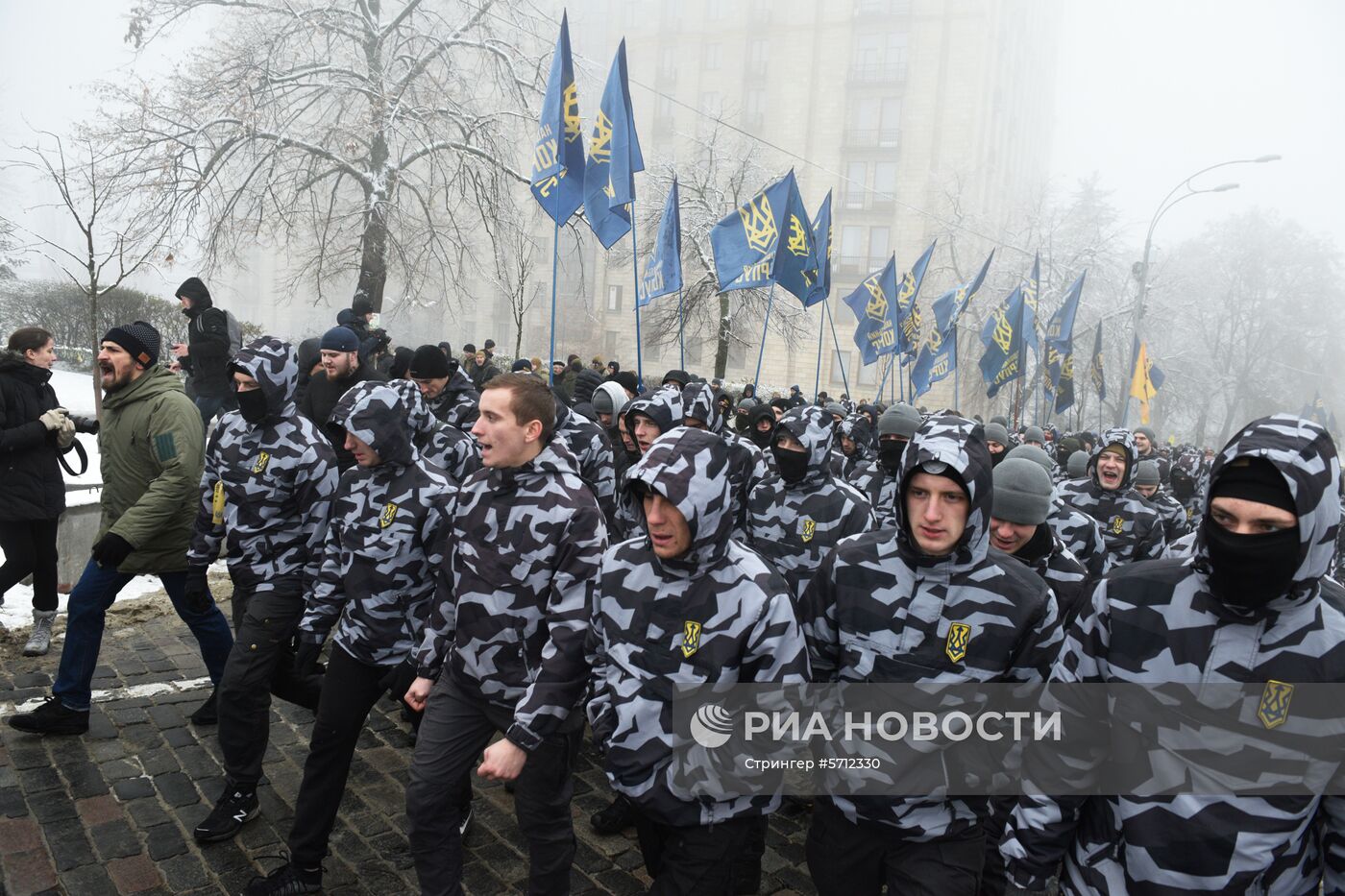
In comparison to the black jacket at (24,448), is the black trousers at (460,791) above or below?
below

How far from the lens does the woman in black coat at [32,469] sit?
5809mm

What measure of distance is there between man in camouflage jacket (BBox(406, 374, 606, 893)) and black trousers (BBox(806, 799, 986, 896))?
0.96 meters

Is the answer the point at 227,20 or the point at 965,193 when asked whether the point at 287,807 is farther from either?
the point at 965,193

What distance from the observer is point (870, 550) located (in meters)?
2.94

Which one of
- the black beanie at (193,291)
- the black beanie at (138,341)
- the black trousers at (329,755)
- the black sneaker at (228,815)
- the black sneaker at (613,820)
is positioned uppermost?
the black beanie at (193,291)

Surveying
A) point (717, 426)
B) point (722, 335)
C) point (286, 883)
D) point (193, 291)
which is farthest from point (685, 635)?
point (722, 335)

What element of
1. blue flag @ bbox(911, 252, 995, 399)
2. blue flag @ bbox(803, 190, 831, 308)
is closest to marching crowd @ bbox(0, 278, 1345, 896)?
blue flag @ bbox(803, 190, 831, 308)

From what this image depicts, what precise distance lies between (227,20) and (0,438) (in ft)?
70.6

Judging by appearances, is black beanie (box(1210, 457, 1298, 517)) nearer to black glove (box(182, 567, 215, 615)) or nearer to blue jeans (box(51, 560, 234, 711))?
black glove (box(182, 567, 215, 615))

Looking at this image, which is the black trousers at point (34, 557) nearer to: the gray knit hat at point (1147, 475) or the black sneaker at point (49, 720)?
the black sneaker at point (49, 720)

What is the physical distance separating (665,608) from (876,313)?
44.8 ft

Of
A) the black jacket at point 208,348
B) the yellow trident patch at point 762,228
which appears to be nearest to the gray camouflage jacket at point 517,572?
the black jacket at point 208,348

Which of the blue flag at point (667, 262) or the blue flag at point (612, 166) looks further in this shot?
the blue flag at point (667, 262)

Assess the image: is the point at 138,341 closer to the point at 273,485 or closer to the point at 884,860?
the point at 273,485
